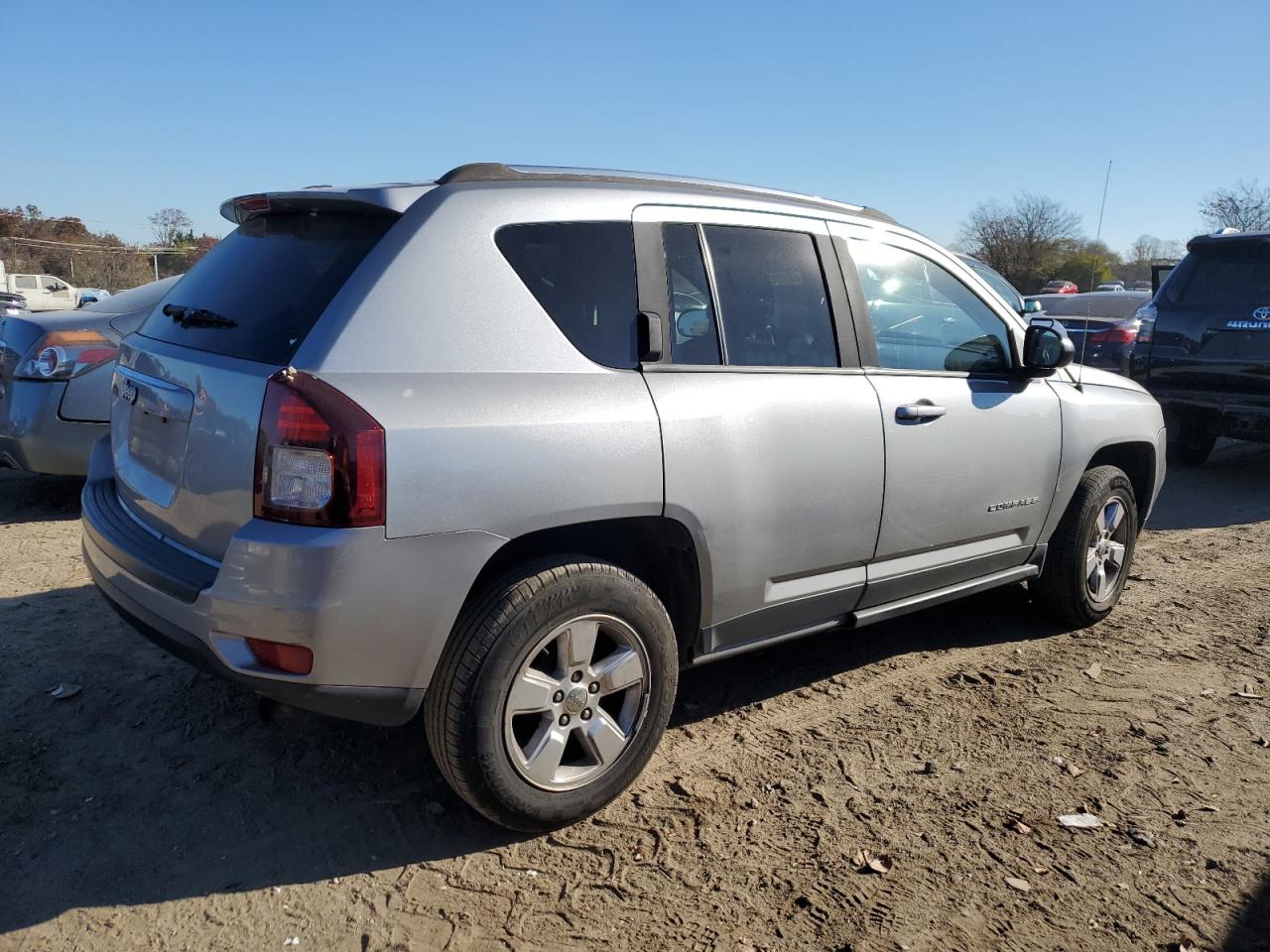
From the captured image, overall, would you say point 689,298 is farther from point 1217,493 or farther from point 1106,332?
point 1106,332

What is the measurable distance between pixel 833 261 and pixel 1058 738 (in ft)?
6.40

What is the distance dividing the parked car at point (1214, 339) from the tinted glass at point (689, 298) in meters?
6.31

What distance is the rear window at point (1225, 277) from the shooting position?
7.82 meters

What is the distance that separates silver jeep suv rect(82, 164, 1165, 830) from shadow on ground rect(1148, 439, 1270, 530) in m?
4.11

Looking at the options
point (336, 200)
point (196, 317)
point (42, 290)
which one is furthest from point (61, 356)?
point (42, 290)

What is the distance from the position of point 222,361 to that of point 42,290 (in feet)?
99.9

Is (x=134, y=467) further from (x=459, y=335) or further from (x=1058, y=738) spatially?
(x=1058, y=738)

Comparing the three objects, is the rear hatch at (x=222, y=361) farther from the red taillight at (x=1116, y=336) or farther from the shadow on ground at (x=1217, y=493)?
the red taillight at (x=1116, y=336)

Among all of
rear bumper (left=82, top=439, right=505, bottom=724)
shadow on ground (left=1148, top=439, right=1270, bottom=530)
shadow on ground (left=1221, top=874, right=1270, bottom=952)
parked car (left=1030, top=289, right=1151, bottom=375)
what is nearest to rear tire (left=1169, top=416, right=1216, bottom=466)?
shadow on ground (left=1148, top=439, right=1270, bottom=530)

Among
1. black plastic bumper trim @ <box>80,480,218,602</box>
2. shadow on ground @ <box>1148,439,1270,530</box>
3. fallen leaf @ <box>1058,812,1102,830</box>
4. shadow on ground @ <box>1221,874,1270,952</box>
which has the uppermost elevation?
black plastic bumper trim @ <box>80,480,218,602</box>

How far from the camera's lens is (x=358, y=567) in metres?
2.48

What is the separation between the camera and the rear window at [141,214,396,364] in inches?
107

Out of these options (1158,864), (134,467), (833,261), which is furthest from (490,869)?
(833,261)

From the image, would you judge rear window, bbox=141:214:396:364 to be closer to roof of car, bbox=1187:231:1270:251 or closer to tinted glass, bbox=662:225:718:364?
tinted glass, bbox=662:225:718:364
